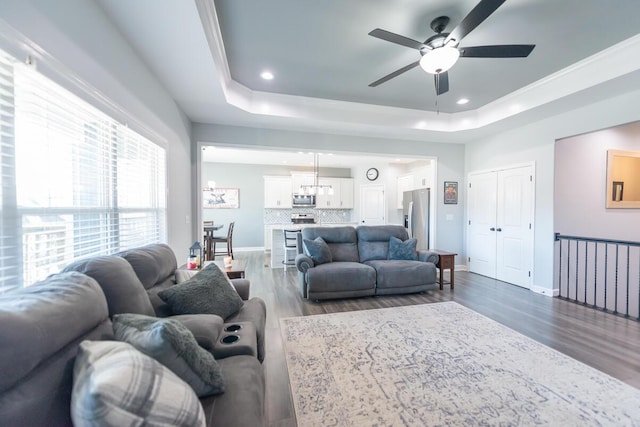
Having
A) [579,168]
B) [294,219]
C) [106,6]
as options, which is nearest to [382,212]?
[294,219]

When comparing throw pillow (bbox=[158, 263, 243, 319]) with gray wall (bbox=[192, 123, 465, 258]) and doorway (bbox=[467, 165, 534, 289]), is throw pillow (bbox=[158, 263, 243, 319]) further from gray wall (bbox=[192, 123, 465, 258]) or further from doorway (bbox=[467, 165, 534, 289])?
doorway (bbox=[467, 165, 534, 289])

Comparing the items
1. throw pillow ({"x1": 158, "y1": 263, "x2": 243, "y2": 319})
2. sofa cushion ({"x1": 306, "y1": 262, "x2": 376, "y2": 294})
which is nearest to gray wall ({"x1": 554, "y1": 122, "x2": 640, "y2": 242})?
sofa cushion ({"x1": 306, "y1": 262, "x2": 376, "y2": 294})

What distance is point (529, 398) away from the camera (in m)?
1.77

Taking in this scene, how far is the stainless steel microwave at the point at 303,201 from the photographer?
27.1ft

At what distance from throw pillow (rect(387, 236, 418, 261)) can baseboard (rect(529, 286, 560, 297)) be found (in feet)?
6.12

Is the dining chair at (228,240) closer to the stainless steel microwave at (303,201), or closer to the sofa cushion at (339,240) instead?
the sofa cushion at (339,240)

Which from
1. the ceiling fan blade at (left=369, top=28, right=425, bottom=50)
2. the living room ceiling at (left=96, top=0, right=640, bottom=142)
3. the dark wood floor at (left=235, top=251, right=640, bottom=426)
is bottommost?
the dark wood floor at (left=235, top=251, right=640, bottom=426)

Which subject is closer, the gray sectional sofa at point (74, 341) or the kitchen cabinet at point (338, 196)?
the gray sectional sofa at point (74, 341)

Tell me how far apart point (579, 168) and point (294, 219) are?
21.4 feet

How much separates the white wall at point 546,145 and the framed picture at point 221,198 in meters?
6.61

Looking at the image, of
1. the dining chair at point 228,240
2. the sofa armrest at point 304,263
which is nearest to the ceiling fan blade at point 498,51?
the sofa armrest at point 304,263

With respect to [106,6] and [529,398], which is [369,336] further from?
[106,6]

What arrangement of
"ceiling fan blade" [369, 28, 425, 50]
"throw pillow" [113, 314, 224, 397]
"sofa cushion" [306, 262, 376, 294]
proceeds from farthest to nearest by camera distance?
"sofa cushion" [306, 262, 376, 294] < "ceiling fan blade" [369, 28, 425, 50] < "throw pillow" [113, 314, 224, 397]

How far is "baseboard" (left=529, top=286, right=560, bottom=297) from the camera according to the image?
395cm
